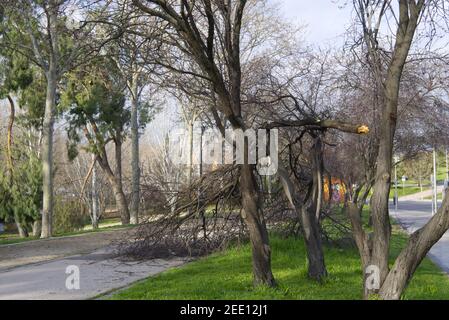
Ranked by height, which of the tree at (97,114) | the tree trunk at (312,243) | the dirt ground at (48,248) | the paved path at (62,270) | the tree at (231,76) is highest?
the tree at (97,114)

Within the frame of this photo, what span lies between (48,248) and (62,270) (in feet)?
15.0

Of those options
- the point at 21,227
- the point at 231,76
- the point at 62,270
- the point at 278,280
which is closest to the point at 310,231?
the point at 278,280

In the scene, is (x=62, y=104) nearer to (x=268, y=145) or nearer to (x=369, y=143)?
(x=369, y=143)

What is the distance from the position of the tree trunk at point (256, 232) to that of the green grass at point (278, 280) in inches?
10.1

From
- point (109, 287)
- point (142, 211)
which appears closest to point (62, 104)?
point (142, 211)

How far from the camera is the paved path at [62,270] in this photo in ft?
31.6

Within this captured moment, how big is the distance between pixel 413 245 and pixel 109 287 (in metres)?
5.18

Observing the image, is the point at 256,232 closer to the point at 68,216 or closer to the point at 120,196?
the point at 68,216

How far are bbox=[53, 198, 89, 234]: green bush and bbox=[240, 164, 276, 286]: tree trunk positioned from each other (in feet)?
75.2

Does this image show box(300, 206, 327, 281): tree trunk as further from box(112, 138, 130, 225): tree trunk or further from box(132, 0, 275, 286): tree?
box(112, 138, 130, 225): tree trunk

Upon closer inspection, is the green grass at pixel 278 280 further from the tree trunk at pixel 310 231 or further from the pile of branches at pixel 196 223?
the pile of branches at pixel 196 223

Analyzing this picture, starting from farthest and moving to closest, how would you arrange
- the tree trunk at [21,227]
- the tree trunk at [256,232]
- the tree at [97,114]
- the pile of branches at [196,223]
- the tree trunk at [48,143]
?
the tree trunk at [21,227] → the tree at [97,114] → the tree trunk at [48,143] → the pile of branches at [196,223] → the tree trunk at [256,232]

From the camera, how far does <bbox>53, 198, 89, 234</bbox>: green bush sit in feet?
104

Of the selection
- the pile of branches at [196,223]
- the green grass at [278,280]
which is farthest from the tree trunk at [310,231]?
the pile of branches at [196,223]
